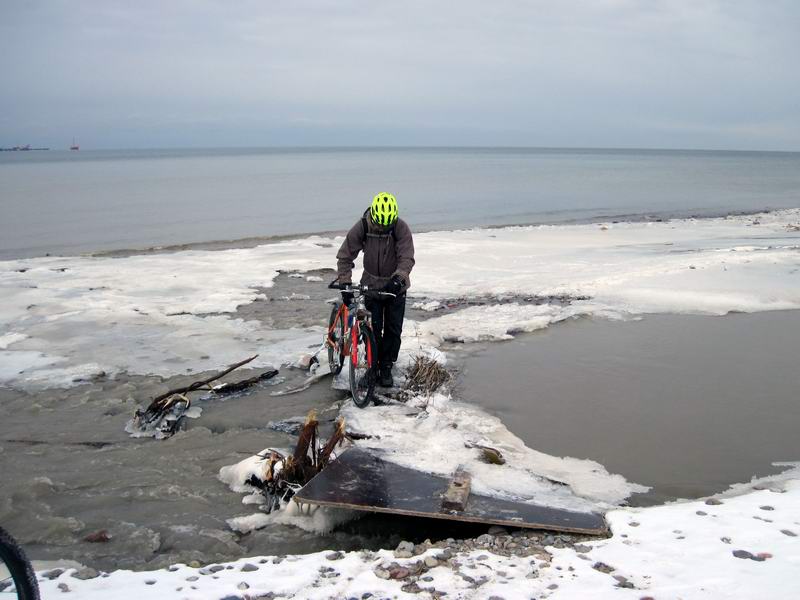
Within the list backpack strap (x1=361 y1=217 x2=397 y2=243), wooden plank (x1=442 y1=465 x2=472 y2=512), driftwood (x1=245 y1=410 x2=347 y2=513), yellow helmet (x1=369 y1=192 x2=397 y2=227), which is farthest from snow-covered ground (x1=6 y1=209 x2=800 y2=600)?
yellow helmet (x1=369 y1=192 x2=397 y2=227)

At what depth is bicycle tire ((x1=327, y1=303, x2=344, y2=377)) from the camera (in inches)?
302

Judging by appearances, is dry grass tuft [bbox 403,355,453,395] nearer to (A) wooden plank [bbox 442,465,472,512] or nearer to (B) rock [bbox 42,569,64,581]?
(A) wooden plank [bbox 442,465,472,512]

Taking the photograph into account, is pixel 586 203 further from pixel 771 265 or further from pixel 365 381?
pixel 365 381

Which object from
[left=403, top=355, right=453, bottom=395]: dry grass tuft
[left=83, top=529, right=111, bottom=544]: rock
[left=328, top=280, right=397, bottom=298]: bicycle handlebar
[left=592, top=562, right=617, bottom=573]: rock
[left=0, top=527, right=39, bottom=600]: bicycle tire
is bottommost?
[left=83, top=529, right=111, bottom=544]: rock

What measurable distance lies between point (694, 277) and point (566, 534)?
33.3 ft

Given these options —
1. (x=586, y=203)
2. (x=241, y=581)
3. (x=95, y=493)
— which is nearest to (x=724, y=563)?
(x=241, y=581)

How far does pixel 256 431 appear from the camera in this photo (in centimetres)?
660

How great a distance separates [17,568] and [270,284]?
10916mm

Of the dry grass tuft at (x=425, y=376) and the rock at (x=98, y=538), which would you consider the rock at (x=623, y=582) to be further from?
the dry grass tuft at (x=425, y=376)

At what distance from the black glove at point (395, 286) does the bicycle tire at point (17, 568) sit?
4568mm

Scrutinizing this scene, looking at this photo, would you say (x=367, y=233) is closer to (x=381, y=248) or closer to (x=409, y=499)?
(x=381, y=248)

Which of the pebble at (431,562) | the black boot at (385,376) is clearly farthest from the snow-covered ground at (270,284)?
the pebble at (431,562)

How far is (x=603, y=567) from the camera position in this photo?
3.90 metres

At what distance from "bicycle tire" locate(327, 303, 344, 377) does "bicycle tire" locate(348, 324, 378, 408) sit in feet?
1.65
